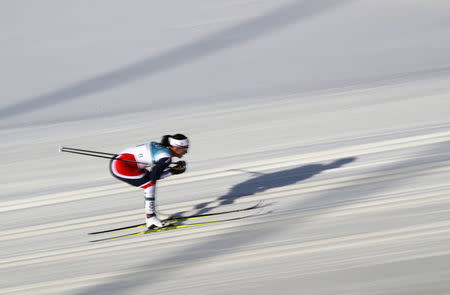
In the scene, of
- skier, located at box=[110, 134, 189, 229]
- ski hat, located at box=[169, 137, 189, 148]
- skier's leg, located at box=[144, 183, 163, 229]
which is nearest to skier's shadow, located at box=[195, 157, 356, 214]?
skier's leg, located at box=[144, 183, 163, 229]

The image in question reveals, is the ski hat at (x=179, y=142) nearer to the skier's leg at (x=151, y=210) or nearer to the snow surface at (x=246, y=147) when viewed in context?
the skier's leg at (x=151, y=210)

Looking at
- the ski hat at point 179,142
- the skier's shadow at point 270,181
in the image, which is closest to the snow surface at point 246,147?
the skier's shadow at point 270,181

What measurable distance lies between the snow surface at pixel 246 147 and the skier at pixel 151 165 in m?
0.37

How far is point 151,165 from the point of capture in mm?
5887

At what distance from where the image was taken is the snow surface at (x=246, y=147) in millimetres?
5098

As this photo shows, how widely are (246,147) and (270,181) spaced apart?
1773 mm

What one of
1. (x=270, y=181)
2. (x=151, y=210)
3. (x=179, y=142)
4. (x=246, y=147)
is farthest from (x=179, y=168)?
(x=246, y=147)

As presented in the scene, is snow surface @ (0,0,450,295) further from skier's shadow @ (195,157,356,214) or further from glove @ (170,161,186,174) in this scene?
glove @ (170,161,186,174)

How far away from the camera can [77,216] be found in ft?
23.1

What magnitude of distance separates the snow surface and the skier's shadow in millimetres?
34

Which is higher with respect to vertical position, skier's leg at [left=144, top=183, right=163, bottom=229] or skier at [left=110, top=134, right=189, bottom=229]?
skier at [left=110, top=134, right=189, bottom=229]

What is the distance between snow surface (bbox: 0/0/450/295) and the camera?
510 cm

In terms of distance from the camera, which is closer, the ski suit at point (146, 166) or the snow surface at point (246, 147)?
the snow surface at point (246, 147)

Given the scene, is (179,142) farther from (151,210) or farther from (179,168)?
(151,210)
